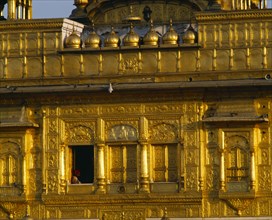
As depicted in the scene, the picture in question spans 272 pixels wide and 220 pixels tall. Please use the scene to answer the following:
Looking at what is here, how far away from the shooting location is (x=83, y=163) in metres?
44.5

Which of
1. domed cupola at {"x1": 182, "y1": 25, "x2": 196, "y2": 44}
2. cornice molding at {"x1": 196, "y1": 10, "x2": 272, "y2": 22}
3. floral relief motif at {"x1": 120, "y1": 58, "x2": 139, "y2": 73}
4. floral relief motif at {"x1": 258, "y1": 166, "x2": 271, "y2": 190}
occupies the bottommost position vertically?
floral relief motif at {"x1": 258, "y1": 166, "x2": 271, "y2": 190}

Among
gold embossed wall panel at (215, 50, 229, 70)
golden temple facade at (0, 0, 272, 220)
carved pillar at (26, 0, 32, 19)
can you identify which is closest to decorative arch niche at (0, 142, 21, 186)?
golden temple facade at (0, 0, 272, 220)

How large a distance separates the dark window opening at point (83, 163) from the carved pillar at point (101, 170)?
1.53 ft

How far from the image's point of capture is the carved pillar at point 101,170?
43.7 meters

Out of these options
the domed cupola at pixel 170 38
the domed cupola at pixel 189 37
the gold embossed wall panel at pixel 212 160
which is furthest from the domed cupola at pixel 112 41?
the gold embossed wall panel at pixel 212 160

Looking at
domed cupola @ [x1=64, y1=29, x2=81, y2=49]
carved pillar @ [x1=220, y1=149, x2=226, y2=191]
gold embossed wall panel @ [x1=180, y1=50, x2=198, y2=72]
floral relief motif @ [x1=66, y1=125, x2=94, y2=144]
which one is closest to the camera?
carved pillar @ [x1=220, y1=149, x2=226, y2=191]

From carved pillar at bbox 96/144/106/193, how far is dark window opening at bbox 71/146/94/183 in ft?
1.53

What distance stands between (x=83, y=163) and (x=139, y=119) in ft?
7.10

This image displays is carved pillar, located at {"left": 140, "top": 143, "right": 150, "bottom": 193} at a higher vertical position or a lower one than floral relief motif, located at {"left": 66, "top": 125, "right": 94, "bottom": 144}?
lower

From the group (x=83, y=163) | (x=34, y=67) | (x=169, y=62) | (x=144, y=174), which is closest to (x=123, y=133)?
(x=144, y=174)

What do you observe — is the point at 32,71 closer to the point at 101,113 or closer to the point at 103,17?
the point at 101,113

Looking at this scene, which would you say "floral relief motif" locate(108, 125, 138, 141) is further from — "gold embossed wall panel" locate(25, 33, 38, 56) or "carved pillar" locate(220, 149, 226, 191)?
"gold embossed wall panel" locate(25, 33, 38, 56)

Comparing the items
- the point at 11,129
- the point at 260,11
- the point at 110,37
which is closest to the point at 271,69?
the point at 260,11

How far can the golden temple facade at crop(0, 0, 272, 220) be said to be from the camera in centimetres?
4297
